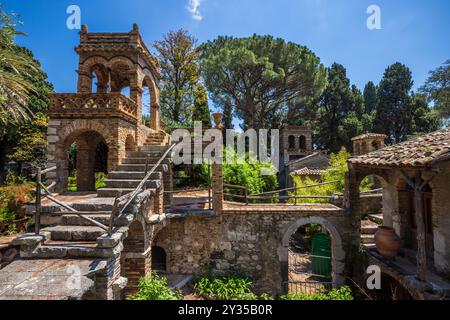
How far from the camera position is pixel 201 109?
63.1 ft

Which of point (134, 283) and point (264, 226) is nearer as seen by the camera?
point (134, 283)

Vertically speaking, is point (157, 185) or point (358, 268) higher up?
point (157, 185)

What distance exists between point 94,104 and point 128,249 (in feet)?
17.6

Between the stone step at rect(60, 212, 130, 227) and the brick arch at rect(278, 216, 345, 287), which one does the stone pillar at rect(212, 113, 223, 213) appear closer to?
the brick arch at rect(278, 216, 345, 287)

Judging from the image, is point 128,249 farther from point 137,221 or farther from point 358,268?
point 358,268

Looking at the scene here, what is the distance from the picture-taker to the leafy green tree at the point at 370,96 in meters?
37.1

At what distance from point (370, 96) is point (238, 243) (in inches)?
1548

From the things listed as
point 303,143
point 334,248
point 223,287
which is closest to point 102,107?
point 223,287

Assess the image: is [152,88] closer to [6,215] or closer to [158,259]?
[6,215]

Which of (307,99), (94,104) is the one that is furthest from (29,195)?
(307,99)

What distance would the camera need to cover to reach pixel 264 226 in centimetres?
872
